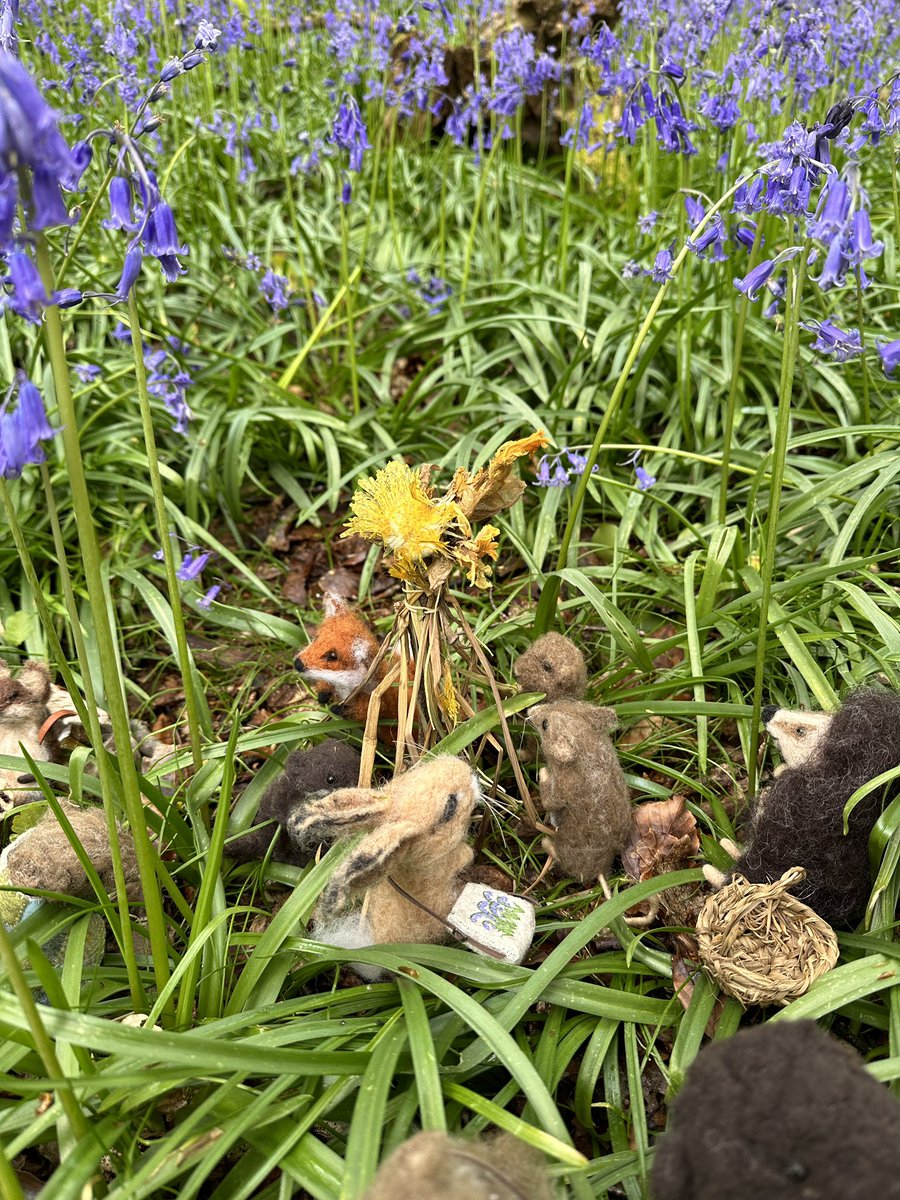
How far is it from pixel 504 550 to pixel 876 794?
2139mm

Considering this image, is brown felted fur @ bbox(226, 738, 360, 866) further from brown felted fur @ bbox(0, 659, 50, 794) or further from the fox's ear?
brown felted fur @ bbox(0, 659, 50, 794)

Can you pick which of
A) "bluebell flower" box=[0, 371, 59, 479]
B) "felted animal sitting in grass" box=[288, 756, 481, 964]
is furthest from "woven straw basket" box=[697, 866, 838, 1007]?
"bluebell flower" box=[0, 371, 59, 479]

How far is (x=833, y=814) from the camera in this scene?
219 cm

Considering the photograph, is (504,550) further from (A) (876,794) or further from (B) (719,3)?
(B) (719,3)

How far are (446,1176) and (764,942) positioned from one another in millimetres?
974

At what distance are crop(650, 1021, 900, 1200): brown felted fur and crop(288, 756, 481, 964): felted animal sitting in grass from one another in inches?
27.4

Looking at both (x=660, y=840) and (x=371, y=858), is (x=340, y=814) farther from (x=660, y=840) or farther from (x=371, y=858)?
(x=660, y=840)

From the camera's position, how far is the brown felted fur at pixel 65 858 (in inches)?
86.1

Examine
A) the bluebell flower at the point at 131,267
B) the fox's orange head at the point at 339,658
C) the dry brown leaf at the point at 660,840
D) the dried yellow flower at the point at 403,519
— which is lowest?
the dry brown leaf at the point at 660,840

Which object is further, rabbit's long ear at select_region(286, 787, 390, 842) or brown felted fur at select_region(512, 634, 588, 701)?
brown felted fur at select_region(512, 634, 588, 701)

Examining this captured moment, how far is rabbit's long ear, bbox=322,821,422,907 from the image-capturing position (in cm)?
189

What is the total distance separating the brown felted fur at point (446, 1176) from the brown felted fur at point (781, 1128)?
24 centimetres

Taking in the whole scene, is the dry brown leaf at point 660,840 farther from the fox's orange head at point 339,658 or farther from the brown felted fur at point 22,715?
the brown felted fur at point 22,715

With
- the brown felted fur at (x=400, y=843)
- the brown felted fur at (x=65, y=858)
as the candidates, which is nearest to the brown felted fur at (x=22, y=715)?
the brown felted fur at (x=65, y=858)
